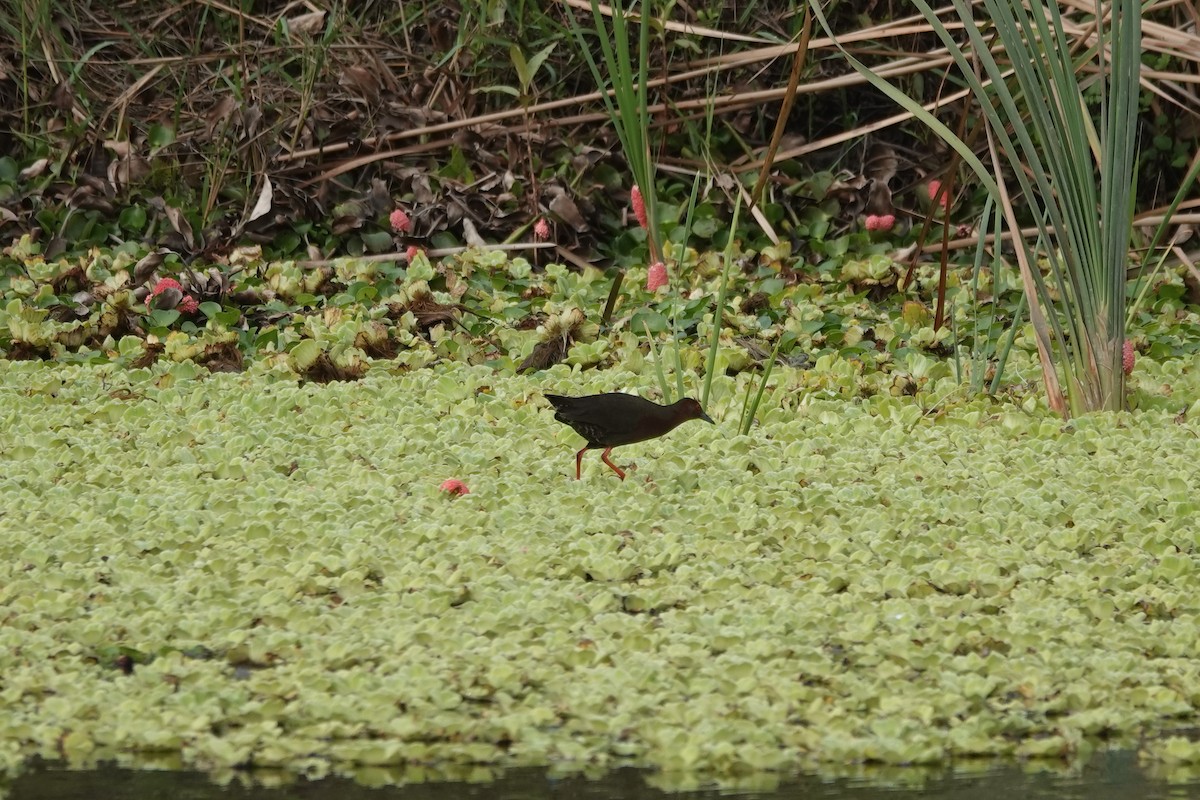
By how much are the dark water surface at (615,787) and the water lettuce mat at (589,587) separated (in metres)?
0.06

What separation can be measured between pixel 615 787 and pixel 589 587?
31.0 inches

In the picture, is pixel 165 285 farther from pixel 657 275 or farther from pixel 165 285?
pixel 657 275

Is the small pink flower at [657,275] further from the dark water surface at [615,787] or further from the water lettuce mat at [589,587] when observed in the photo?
the dark water surface at [615,787]

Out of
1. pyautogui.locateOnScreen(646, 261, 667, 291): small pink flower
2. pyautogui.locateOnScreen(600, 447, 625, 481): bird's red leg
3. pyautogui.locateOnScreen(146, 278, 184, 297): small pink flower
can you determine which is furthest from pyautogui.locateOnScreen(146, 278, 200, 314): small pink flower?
pyautogui.locateOnScreen(600, 447, 625, 481): bird's red leg

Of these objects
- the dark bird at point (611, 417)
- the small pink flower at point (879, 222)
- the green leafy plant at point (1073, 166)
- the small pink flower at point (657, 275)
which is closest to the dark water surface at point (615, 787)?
the dark bird at point (611, 417)

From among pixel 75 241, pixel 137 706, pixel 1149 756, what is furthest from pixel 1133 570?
pixel 75 241

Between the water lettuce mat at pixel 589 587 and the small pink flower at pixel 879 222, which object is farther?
the small pink flower at pixel 879 222

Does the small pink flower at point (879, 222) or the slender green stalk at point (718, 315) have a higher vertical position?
the small pink flower at point (879, 222)

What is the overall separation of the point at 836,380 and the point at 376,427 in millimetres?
1367

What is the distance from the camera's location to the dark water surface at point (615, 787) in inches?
79.3

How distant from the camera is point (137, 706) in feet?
7.42

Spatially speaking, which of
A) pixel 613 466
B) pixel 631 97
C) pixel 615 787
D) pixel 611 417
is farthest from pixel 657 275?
pixel 615 787

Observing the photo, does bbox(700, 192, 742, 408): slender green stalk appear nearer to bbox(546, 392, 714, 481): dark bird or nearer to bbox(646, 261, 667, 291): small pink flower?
bbox(546, 392, 714, 481): dark bird

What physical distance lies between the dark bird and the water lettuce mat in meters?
0.11
